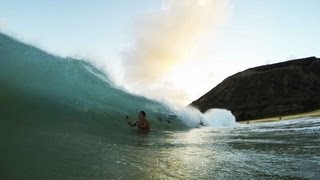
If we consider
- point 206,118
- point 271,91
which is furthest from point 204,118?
point 271,91

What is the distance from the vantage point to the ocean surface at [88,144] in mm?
6807

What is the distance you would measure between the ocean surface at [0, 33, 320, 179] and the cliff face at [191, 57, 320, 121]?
3697 cm

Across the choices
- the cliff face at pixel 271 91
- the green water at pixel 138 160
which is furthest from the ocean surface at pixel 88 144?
the cliff face at pixel 271 91

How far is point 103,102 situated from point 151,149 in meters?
9.69

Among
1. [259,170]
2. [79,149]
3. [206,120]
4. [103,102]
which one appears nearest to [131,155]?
[79,149]

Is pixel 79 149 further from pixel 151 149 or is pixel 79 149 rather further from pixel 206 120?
pixel 206 120

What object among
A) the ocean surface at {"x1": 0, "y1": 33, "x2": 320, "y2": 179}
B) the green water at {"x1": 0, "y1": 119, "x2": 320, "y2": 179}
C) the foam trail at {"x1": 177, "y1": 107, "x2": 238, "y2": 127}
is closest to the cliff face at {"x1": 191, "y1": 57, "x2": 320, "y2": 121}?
the foam trail at {"x1": 177, "y1": 107, "x2": 238, "y2": 127}

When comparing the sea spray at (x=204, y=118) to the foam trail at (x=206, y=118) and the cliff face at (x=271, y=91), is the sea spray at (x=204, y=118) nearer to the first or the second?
the foam trail at (x=206, y=118)

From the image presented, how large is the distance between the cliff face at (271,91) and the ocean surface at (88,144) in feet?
121

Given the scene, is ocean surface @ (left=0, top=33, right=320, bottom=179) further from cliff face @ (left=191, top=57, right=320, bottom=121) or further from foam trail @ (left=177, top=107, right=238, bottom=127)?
cliff face @ (left=191, top=57, right=320, bottom=121)

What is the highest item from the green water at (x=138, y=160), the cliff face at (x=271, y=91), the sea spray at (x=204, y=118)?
the cliff face at (x=271, y=91)

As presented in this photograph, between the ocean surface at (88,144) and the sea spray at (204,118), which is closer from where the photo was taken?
the ocean surface at (88,144)

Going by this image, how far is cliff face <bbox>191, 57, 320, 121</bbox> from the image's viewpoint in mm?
54188

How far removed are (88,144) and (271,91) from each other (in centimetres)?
5576
